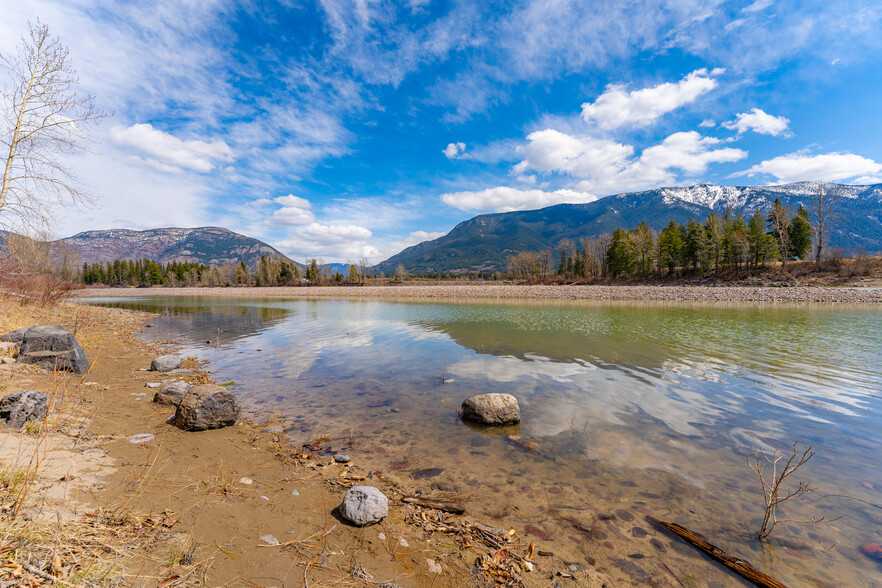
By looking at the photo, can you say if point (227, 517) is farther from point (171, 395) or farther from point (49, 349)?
point (49, 349)

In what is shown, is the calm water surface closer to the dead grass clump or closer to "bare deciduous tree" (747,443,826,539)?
"bare deciduous tree" (747,443,826,539)

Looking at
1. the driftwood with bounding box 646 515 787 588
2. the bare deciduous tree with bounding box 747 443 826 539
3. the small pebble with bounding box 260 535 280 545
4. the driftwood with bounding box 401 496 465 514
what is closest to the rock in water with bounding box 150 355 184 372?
the small pebble with bounding box 260 535 280 545

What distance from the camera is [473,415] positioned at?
25.2ft

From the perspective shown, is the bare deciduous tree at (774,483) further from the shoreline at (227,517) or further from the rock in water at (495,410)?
the rock in water at (495,410)

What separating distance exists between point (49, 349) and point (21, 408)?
5.55 meters

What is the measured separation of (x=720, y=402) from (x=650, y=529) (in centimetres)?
636

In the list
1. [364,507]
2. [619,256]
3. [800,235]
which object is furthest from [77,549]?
[800,235]

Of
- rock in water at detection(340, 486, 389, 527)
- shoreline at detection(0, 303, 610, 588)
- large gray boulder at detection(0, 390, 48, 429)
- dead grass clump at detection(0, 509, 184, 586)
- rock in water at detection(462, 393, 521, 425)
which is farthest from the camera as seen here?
rock in water at detection(462, 393, 521, 425)

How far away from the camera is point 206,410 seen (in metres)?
6.96

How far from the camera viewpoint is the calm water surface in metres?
4.14

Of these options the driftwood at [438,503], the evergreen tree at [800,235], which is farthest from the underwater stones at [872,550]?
the evergreen tree at [800,235]

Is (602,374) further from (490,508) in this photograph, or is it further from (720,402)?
(490,508)

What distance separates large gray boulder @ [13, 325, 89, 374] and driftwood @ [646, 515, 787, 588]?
527 inches

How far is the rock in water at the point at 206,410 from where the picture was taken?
6.84 metres
